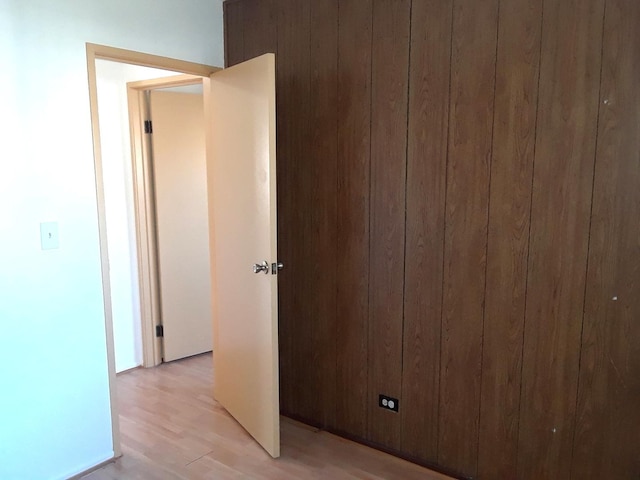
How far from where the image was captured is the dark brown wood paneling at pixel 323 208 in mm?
2523

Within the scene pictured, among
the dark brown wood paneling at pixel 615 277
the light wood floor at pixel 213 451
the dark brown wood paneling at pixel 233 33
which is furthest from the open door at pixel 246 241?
the dark brown wood paneling at pixel 615 277

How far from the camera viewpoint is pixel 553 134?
6.24ft

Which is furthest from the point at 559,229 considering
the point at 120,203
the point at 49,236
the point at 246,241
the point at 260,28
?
the point at 120,203

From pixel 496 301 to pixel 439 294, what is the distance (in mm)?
266

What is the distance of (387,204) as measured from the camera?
239cm

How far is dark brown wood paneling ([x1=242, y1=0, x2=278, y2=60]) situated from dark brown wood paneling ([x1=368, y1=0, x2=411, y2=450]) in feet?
2.27

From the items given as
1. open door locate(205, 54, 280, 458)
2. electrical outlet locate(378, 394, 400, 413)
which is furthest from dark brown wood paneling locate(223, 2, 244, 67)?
electrical outlet locate(378, 394, 400, 413)

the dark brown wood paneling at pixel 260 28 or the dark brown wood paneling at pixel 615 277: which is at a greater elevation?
the dark brown wood paneling at pixel 260 28

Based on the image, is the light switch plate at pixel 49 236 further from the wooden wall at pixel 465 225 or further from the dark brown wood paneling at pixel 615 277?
the dark brown wood paneling at pixel 615 277

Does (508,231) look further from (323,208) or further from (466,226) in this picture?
(323,208)

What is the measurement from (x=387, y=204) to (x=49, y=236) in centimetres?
161

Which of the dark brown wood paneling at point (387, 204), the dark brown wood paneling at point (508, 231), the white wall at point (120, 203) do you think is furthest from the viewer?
the white wall at point (120, 203)

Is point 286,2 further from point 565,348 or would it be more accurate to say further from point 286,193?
point 565,348

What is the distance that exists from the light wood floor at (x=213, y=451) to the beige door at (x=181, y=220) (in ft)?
2.32
